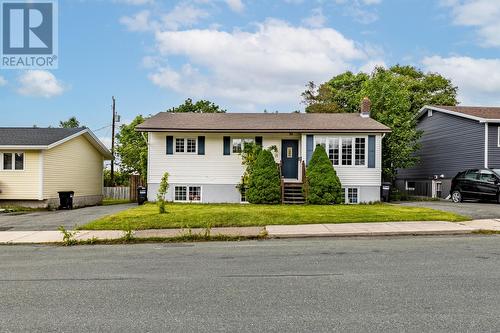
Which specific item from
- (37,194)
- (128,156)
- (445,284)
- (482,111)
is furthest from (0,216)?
(482,111)

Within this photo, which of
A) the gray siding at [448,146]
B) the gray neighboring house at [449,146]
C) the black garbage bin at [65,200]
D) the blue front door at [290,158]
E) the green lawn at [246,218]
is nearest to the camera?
the green lawn at [246,218]

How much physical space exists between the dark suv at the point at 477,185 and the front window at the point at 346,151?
238 inches

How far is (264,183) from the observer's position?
68.4 feet

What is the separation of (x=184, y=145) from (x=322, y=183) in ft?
25.8

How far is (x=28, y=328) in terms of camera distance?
4.64 meters

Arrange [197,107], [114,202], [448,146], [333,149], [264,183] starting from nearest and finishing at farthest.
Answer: [264,183], [333,149], [448,146], [114,202], [197,107]

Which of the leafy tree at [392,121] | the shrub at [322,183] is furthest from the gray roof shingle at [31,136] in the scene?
the leafy tree at [392,121]

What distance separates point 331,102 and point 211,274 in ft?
135

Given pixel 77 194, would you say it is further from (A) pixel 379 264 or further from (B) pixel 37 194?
(A) pixel 379 264

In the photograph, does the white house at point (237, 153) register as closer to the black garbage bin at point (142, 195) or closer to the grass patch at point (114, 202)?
the black garbage bin at point (142, 195)

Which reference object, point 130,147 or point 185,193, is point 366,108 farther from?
point 130,147

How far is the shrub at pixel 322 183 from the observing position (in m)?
20.5

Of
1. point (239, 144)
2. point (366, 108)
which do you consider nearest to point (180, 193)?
point (239, 144)

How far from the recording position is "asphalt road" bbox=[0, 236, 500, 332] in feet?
15.6
